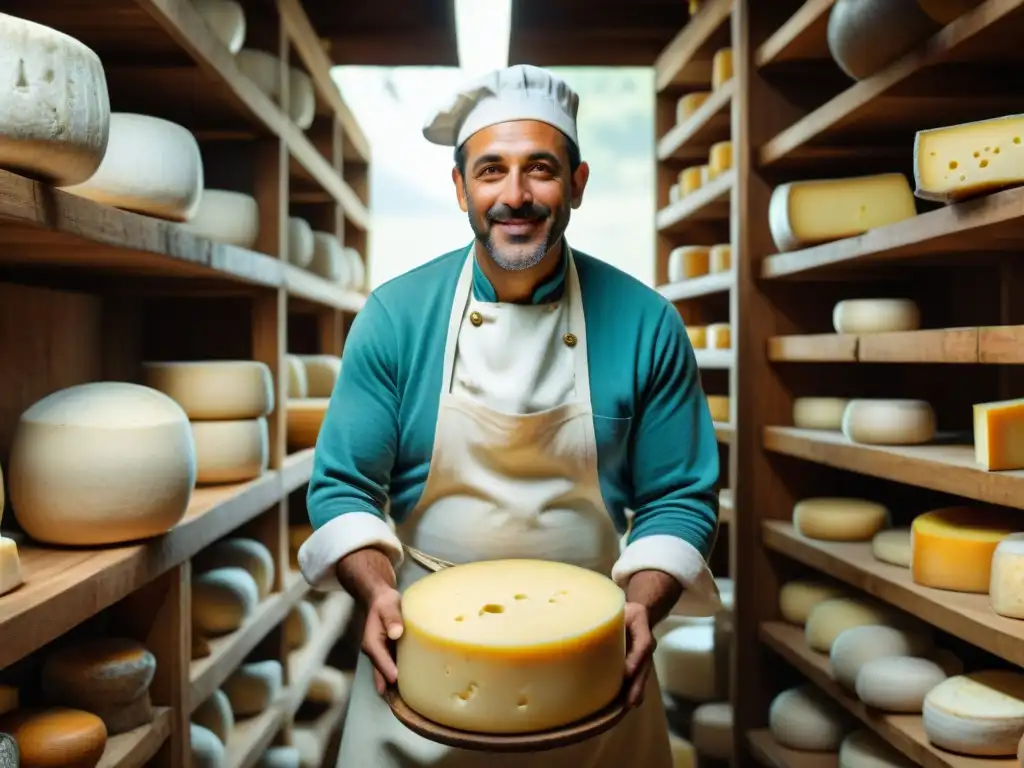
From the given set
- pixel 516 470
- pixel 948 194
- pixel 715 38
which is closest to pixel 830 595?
pixel 948 194

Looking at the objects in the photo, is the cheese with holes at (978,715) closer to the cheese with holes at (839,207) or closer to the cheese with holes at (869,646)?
the cheese with holes at (869,646)

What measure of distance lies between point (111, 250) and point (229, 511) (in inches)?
29.8

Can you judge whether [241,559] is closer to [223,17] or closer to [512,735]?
[223,17]

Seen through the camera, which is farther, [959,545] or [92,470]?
[959,545]

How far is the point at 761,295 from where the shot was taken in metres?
2.83

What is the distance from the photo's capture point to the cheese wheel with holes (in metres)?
2.63

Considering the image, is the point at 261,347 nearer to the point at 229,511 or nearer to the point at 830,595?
the point at 229,511

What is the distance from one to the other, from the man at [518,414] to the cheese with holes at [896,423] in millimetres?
833

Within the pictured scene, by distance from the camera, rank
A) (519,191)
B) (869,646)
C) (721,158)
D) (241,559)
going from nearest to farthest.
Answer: (519,191)
(869,646)
(241,559)
(721,158)

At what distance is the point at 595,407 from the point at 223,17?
1.62 metres

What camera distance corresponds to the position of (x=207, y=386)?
2.31 m

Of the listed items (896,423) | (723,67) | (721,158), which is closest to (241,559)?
(896,423)

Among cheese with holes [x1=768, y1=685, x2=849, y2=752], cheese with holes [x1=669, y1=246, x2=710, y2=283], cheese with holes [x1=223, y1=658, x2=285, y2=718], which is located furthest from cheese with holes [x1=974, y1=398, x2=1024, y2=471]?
cheese with holes [x1=223, y1=658, x2=285, y2=718]

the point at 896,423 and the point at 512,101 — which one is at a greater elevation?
the point at 512,101
